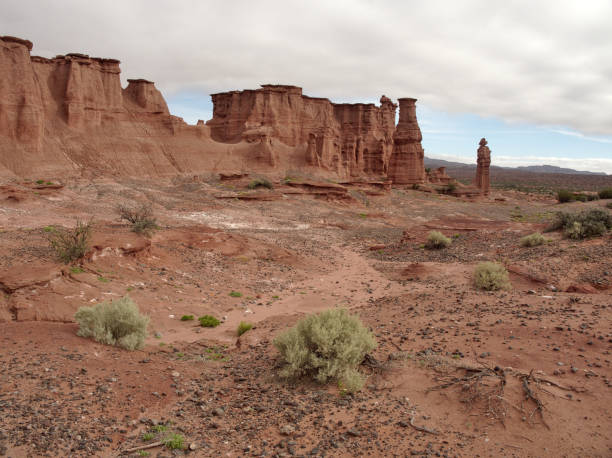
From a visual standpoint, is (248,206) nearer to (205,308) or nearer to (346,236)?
(346,236)

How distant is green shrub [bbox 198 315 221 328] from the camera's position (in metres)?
10.5

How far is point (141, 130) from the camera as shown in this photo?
140 feet

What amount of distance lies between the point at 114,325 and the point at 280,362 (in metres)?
3.22

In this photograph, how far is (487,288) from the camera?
11492 millimetres

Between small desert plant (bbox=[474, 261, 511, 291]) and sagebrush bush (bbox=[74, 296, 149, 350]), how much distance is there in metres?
8.90

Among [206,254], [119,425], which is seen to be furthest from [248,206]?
[119,425]

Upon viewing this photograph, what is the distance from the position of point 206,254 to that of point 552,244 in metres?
13.4

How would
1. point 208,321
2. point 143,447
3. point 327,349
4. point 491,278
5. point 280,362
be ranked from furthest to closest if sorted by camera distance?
point 491,278 → point 208,321 → point 280,362 → point 327,349 → point 143,447

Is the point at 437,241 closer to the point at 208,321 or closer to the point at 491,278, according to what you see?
the point at 491,278

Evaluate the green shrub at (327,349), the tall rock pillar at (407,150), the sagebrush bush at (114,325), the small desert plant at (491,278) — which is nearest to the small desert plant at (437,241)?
the small desert plant at (491,278)

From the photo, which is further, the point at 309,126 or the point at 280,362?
the point at 309,126

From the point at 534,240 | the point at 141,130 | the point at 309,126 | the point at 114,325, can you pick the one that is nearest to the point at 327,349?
the point at 114,325

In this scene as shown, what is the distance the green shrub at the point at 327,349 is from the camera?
6195mm

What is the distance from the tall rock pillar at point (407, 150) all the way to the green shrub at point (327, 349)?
202 ft
